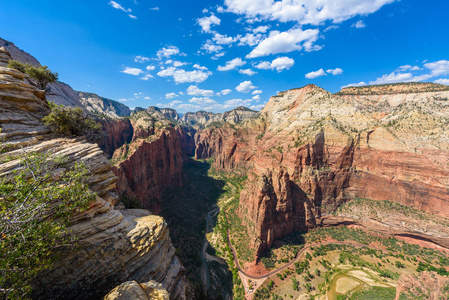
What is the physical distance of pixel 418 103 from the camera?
5403cm

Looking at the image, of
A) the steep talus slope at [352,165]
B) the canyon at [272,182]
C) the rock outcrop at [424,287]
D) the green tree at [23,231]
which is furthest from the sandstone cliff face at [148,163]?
the rock outcrop at [424,287]

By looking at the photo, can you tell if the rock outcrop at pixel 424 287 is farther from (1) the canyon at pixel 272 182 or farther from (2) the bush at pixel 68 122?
(2) the bush at pixel 68 122

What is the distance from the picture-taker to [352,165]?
164 ft

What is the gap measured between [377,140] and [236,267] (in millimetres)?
59180

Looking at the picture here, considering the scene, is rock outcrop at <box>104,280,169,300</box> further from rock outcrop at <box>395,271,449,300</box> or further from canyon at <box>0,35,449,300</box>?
rock outcrop at <box>395,271,449,300</box>

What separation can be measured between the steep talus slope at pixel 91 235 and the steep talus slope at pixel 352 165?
37.6 m

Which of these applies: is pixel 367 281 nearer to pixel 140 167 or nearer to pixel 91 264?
pixel 91 264

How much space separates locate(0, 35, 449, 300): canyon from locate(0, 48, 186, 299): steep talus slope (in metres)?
0.08

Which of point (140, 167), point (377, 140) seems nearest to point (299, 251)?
point (377, 140)

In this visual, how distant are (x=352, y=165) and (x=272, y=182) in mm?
27226

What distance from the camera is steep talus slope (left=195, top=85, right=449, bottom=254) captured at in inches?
1599

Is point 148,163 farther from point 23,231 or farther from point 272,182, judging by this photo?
point 23,231

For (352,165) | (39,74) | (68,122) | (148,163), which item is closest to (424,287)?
(352,165)

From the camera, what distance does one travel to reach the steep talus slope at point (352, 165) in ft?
133
